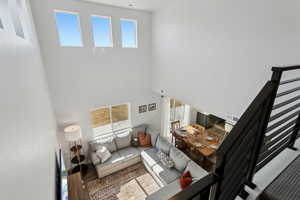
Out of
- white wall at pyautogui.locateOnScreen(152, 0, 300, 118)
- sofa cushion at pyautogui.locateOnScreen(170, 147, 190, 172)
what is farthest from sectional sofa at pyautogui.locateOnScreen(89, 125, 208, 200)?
white wall at pyautogui.locateOnScreen(152, 0, 300, 118)

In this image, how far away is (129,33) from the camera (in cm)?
484

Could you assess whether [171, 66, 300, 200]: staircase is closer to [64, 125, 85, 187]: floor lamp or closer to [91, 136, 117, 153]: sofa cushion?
[64, 125, 85, 187]: floor lamp

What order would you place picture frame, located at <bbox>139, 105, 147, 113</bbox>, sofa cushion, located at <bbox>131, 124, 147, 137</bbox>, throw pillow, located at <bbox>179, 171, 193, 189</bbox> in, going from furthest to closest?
picture frame, located at <bbox>139, 105, 147, 113</bbox>
sofa cushion, located at <bbox>131, 124, 147, 137</bbox>
throw pillow, located at <bbox>179, 171, 193, 189</bbox>

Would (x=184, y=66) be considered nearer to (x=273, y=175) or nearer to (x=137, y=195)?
(x=273, y=175)

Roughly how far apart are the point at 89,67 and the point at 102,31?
124cm

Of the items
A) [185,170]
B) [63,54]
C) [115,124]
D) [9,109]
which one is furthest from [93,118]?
[9,109]

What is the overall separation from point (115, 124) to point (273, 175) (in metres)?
4.74

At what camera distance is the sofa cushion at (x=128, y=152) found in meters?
4.70

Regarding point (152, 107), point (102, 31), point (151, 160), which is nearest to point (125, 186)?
point (151, 160)

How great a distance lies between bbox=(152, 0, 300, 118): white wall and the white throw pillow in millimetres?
2919

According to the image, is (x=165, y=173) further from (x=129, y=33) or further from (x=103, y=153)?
(x=129, y=33)

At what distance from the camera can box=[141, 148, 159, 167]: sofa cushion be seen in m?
4.34

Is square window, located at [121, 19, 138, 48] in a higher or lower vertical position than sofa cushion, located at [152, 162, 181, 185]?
higher

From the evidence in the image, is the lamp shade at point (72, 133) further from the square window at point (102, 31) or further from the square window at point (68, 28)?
the square window at point (102, 31)
